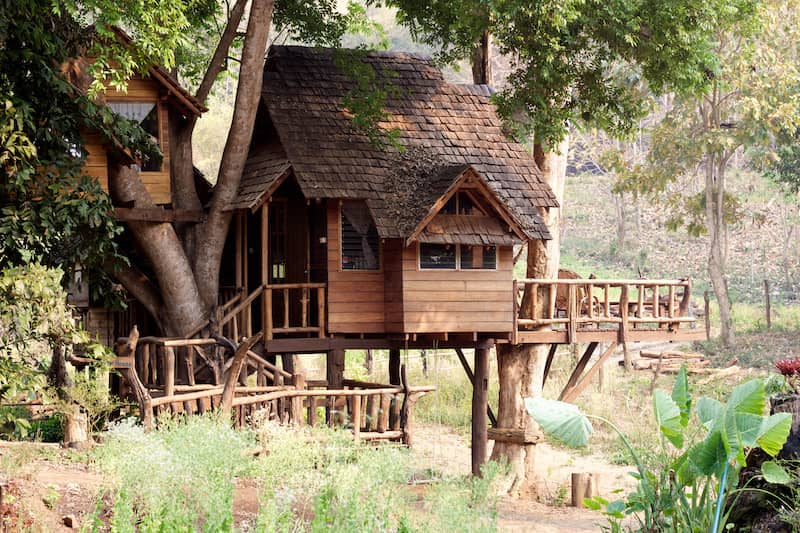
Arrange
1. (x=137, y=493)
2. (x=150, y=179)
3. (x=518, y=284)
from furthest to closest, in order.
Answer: (x=518, y=284) < (x=150, y=179) < (x=137, y=493)

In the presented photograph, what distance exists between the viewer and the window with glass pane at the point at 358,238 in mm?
21344

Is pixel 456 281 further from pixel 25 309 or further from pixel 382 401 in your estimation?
pixel 25 309

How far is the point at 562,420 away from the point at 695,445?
1.41 metres

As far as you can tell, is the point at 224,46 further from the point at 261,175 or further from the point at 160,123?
the point at 261,175

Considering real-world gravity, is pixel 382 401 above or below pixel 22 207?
below

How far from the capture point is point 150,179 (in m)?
21.0

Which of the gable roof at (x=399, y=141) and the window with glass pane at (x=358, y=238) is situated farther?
the window with glass pane at (x=358, y=238)

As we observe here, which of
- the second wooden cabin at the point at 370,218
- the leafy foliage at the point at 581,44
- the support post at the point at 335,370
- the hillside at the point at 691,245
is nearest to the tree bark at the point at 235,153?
the second wooden cabin at the point at 370,218

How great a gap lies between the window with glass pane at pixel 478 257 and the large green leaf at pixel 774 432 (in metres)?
10.3

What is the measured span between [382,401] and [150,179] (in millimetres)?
5868

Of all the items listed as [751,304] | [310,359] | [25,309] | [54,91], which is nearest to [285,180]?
[54,91]

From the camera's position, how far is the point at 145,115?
68.4 ft

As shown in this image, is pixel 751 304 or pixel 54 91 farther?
pixel 751 304

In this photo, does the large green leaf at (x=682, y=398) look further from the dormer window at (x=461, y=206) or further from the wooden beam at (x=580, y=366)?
the wooden beam at (x=580, y=366)
